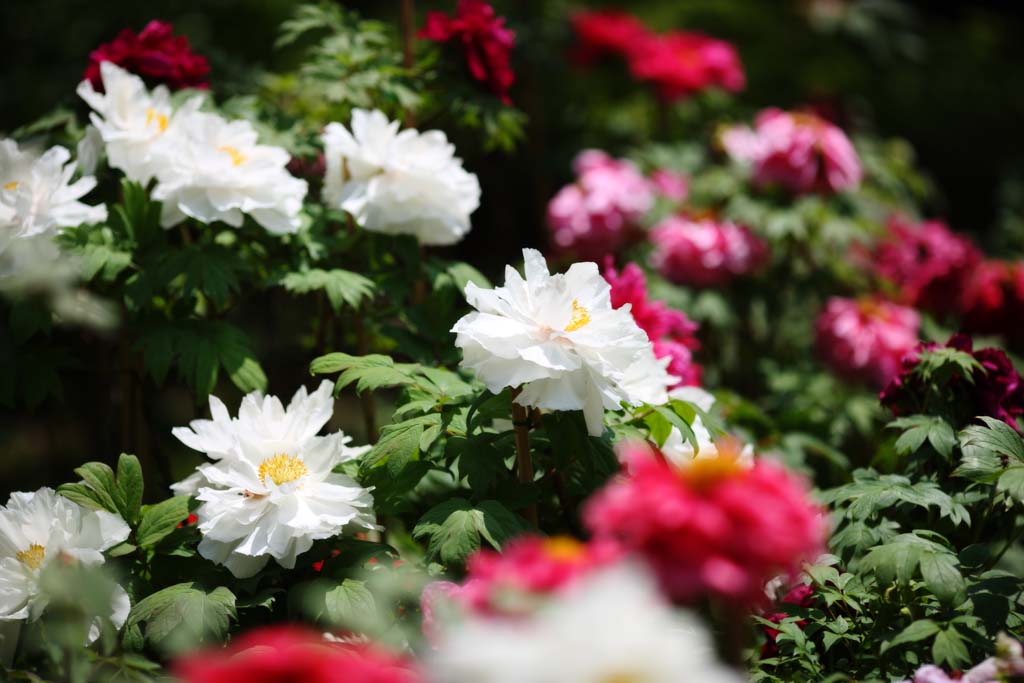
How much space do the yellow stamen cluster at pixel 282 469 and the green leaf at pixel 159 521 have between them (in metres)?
0.17

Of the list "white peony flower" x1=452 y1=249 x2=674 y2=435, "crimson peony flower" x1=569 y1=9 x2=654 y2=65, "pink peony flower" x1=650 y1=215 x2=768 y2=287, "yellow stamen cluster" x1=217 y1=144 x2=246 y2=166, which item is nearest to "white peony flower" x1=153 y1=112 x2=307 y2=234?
"yellow stamen cluster" x1=217 y1=144 x2=246 y2=166

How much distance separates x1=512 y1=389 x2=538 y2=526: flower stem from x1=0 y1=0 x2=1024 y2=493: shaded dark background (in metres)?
0.95

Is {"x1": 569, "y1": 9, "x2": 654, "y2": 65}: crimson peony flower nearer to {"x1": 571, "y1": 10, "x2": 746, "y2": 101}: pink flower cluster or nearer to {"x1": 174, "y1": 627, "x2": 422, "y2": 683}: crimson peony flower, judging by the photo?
{"x1": 571, "y1": 10, "x2": 746, "y2": 101}: pink flower cluster

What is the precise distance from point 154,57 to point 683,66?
2.26 m

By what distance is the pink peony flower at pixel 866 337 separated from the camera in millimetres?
2834

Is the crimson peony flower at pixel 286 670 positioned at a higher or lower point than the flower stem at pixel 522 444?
higher

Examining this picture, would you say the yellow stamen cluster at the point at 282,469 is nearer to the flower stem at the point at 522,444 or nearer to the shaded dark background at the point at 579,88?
the flower stem at the point at 522,444

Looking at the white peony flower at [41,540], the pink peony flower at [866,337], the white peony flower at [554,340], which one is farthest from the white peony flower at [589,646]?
the pink peony flower at [866,337]

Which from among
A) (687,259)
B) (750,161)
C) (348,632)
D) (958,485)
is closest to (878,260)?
(750,161)

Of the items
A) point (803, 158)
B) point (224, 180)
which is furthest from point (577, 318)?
point (803, 158)

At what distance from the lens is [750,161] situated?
3283 mm

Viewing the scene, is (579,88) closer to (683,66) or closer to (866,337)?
(683,66)

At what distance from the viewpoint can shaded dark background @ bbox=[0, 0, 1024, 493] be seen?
3.35 m

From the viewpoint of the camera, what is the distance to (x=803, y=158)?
9.95ft
